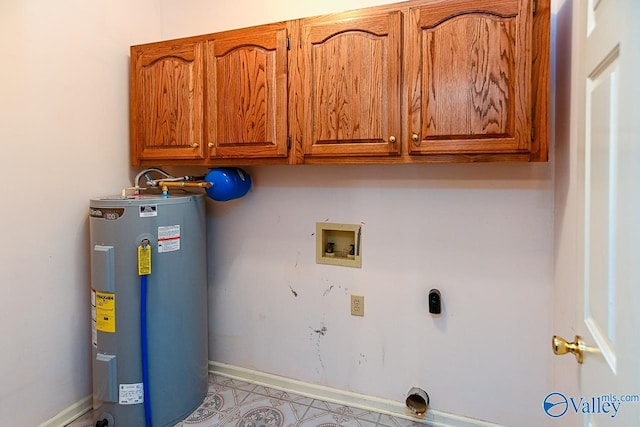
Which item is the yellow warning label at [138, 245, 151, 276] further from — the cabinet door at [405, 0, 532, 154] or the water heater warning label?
the cabinet door at [405, 0, 532, 154]

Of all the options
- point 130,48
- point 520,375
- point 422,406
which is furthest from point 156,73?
point 520,375

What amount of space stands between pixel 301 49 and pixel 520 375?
5.66ft

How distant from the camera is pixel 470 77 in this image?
140 centimetres

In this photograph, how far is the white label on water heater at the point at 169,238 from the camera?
5.59 ft

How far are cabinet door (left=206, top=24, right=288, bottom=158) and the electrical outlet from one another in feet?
2.66

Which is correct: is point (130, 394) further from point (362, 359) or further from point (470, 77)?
point (470, 77)

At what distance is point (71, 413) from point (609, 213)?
231 centimetres

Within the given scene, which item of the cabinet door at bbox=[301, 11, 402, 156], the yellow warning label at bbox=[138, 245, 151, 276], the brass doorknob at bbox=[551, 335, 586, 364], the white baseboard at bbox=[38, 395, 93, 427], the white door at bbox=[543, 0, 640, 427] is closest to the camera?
the white door at bbox=[543, 0, 640, 427]

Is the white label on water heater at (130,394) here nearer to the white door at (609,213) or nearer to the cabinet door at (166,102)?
the cabinet door at (166,102)

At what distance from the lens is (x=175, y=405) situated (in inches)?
70.7

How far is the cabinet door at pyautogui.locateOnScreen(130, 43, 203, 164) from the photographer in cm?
185

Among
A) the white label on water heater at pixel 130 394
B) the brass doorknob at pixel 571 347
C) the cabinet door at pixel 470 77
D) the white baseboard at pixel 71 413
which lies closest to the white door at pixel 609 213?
the brass doorknob at pixel 571 347

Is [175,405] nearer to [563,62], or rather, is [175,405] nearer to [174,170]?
[174,170]

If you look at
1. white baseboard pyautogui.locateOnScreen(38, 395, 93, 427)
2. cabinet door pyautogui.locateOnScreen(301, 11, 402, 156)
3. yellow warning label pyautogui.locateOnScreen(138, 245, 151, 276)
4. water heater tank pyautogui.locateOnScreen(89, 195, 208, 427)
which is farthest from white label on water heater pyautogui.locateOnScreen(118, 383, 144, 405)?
cabinet door pyautogui.locateOnScreen(301, 11, 402, 156)
